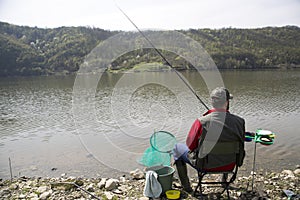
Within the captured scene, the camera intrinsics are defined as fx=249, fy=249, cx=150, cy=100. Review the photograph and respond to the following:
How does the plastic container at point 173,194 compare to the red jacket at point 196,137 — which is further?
the plastic container at point 173,194

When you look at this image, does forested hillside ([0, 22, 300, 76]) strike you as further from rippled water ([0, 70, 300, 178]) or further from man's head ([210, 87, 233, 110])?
man's head ([210, 87, 233, 110])

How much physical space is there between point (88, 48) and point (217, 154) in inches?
4661

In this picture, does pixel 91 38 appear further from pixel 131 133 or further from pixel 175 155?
pixel 175 155

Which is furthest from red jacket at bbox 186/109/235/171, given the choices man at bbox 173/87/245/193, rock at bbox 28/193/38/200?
rock at bbox 28/193/38/200

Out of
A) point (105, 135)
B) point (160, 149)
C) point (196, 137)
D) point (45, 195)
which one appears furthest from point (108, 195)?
point (105, 135)

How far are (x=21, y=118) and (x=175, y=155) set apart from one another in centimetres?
1784

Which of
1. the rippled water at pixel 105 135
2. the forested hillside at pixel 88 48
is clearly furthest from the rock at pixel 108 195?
the forested hillside at pixel 88 48

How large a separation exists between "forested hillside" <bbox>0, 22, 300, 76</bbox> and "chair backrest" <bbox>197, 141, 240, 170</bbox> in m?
52.4

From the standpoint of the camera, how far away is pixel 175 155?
4465 millimetres

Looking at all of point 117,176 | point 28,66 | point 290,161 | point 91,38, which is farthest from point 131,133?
point 91,38

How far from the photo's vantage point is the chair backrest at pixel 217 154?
370 centimetres

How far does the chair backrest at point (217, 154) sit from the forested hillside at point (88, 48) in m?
52.4

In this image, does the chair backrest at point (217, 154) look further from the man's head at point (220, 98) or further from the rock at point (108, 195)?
the rock at point (108, 195)

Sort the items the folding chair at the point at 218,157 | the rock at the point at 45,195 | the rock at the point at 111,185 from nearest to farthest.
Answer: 1. the folding chair at the point at 218,157
2. the rock at the point at 45,195
3. the rock at the point at 111,185
